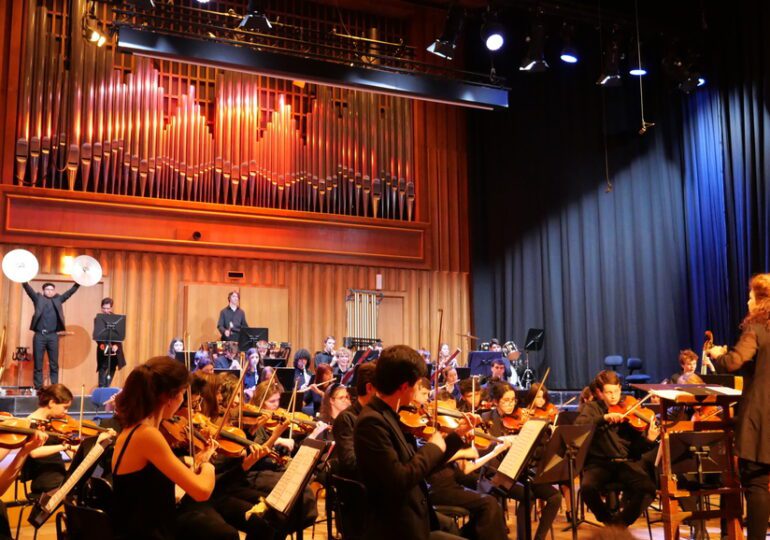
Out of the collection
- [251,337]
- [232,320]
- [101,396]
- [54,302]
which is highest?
[54,302]

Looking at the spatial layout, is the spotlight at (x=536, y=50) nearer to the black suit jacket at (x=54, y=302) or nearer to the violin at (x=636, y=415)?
the violin at (x=636, y=415)

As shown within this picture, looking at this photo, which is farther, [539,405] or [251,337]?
[251,337]

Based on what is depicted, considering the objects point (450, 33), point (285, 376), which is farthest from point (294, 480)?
point (450, 33)

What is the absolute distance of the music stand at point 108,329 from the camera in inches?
391

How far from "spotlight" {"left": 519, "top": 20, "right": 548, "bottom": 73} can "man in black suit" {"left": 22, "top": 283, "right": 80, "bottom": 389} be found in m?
6.85

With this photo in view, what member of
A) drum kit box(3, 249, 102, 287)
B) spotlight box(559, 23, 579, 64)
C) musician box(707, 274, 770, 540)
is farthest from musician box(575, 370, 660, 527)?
drum kit box(3, 249, 102, 287)

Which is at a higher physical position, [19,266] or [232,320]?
[19,266]

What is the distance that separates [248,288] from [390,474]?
990 centimetres

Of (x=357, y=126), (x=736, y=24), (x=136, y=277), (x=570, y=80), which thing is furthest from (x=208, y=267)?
(x=736, y=24)

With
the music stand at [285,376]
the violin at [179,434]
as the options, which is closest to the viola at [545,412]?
the music stand at [285,376]

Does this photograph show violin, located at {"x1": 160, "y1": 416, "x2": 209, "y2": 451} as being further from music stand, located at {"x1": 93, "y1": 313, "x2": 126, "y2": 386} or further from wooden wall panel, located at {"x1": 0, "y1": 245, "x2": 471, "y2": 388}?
wooden wall panel, located at {"x1": 0, "y1": 245, "x2": 471, "y2": 388}

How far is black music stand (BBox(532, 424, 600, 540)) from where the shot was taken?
15.6 ft

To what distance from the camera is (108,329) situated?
9.98 meters

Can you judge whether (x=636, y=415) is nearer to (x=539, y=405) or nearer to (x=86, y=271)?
(x=539, y=405)
